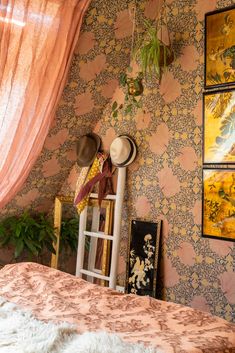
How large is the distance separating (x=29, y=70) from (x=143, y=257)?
4.89 ft

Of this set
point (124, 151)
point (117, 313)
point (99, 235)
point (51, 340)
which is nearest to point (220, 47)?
point (124, 151)

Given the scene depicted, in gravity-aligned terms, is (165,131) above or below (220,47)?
below

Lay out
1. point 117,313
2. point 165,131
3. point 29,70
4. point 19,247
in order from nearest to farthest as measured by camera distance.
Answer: point 117,313, point 29,70, point 165,131, point 19,247

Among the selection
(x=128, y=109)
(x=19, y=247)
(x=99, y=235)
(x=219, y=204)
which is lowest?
(x=19, y=247)

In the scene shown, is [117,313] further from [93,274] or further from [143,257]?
[93,274]

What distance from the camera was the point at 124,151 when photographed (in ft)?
10.4

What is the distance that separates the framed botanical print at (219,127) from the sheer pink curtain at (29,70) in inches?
39.8

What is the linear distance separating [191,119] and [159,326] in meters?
1.51

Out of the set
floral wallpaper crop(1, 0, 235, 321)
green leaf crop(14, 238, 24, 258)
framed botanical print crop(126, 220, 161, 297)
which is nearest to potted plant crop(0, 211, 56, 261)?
green leaf crop(14, 238, 24, 258)

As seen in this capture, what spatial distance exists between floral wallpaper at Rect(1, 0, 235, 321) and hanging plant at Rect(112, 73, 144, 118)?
0.18ft

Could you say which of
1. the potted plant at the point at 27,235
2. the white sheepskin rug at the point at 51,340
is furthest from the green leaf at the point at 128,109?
the white sheepskin rug at the point at 51,340

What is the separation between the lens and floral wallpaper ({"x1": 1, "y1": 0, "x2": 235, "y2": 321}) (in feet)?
9.07

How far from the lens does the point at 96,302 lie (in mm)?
2090

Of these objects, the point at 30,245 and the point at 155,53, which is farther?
the point at 30,245
